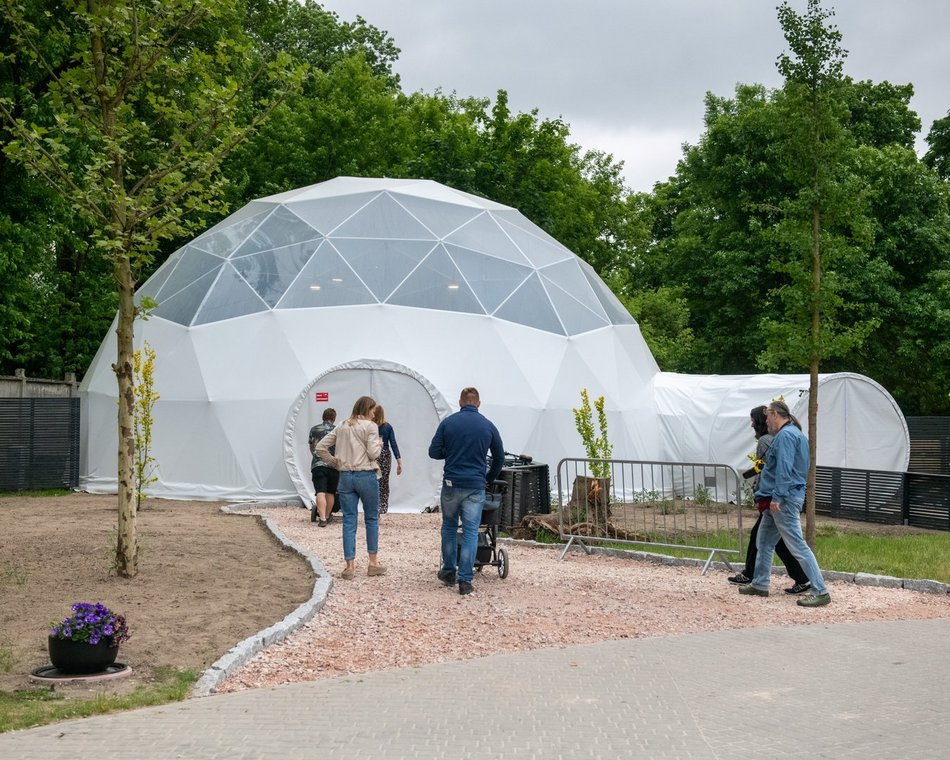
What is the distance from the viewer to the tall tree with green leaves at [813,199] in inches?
477

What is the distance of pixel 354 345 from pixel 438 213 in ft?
14.3

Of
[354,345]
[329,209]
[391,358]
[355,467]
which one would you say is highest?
[329,209]

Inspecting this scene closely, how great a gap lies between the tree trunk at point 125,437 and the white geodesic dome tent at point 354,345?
7960 mm

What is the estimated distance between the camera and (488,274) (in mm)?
20469

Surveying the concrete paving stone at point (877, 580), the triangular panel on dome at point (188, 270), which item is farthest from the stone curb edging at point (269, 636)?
the triangular panel on dome at point (188, 270)

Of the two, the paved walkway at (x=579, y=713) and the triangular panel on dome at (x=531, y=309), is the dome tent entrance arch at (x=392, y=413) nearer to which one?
the triangular panel on dome at (x=531, y=309)

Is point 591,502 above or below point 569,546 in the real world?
above

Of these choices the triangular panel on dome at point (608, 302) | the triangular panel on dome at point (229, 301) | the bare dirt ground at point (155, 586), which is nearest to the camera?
the bare dirt ground at point (155, 586)

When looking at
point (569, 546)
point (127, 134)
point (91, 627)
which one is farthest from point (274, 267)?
point (91, 627)

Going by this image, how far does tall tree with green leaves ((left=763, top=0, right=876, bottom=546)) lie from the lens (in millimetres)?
12125

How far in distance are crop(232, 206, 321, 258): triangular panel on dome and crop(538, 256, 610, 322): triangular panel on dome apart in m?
4.85

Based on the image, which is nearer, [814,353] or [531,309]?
[814,353]

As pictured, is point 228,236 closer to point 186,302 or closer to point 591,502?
point 186,302

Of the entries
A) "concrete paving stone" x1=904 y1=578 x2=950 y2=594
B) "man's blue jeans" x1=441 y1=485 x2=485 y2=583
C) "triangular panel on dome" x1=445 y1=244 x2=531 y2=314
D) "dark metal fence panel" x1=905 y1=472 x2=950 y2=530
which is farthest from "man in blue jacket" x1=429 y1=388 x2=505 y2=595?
"triangular panel on dome" x1=445 y1=244 x2=531 y2=314
